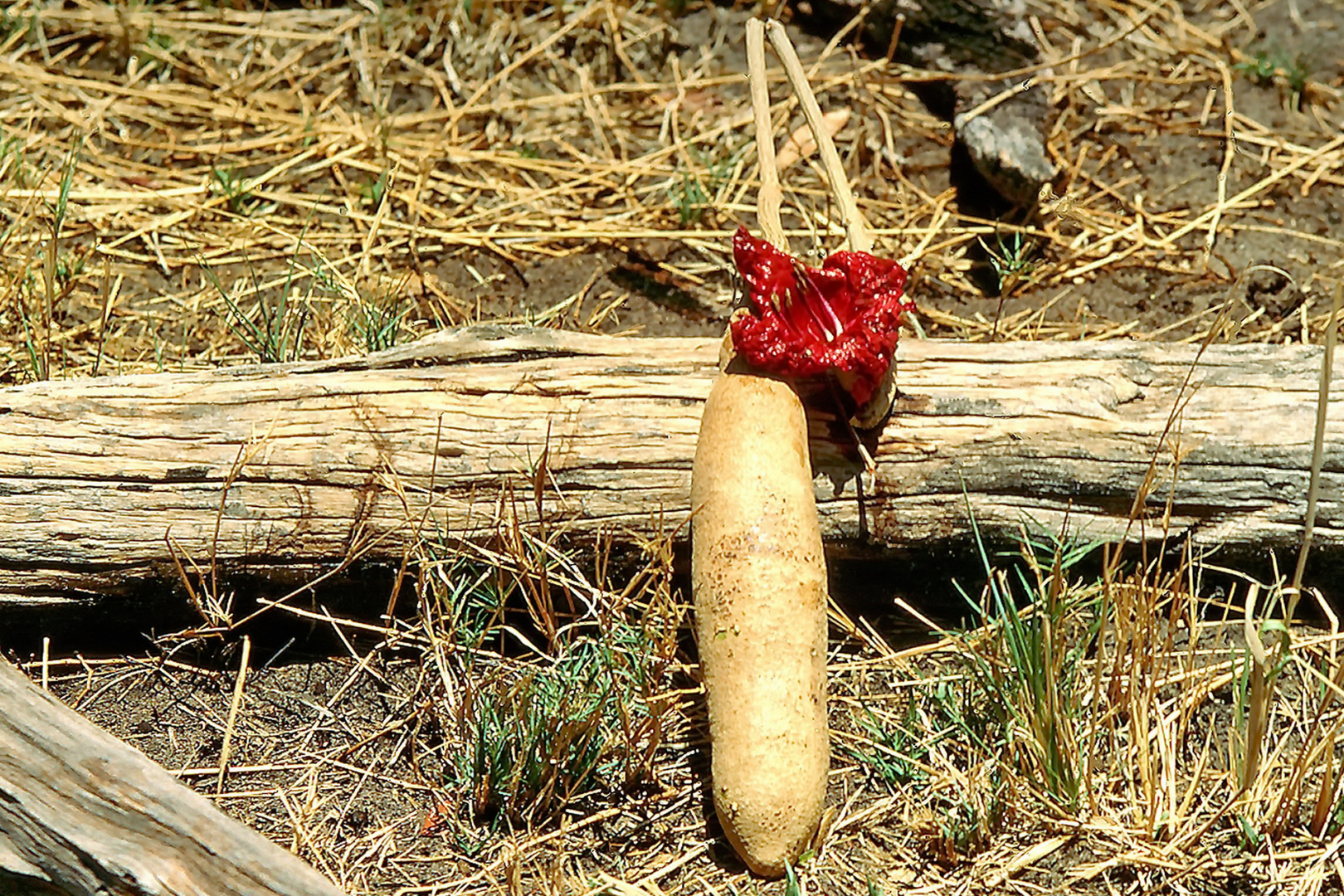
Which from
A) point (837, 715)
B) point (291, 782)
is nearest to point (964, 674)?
point (837, 715)

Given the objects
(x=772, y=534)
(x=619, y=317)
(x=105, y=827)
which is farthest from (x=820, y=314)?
(x=105, y=827)

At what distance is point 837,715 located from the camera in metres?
2.55

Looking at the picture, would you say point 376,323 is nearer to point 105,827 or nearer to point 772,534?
point 772,534

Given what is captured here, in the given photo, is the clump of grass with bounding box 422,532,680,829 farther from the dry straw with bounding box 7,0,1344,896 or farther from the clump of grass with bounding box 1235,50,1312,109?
the clump of grass with bounding box 1235,50,1312,109

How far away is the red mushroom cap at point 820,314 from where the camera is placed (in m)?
2.44

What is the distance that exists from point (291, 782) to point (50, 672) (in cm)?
54

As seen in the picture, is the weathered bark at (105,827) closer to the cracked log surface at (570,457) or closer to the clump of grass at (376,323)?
the cracked log surface at (570,457)

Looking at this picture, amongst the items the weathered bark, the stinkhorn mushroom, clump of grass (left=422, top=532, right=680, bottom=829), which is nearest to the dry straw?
clump of grass (left=422, top=532, right=680, bottom=829)

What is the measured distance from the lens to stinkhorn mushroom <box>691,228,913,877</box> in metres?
2.16

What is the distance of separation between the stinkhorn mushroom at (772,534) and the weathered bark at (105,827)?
659 mm

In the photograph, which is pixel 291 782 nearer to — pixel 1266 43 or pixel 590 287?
pixel 590 287

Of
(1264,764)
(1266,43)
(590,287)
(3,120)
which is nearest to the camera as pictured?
(1264,764)

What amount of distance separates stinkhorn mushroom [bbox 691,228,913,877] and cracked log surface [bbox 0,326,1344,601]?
162 mm

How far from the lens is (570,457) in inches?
100
